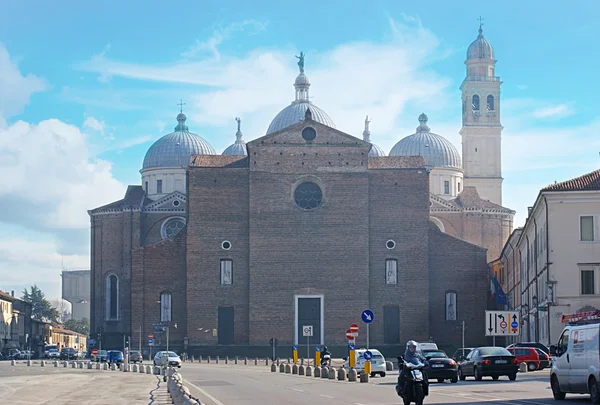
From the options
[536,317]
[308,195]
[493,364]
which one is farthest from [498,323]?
[308,195]

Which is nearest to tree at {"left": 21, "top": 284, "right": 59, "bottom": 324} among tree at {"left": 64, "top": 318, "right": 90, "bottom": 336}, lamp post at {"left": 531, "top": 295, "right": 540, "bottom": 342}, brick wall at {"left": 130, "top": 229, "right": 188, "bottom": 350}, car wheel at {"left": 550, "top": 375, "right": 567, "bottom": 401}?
tree at {"left": 64, "top": 318, "right": 90, "bottom": 336}

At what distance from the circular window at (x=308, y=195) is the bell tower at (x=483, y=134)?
38.8 metres

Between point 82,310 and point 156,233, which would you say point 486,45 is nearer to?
point 156,233

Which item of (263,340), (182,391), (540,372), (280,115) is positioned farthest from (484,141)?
(182,391)

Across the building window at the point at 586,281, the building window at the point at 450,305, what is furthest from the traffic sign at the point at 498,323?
the building window at the point at 450,305

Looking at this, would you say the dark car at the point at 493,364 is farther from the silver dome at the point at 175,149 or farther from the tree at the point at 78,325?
the tree at the point at 78,325

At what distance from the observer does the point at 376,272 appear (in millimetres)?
81500

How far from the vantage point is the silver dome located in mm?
109875

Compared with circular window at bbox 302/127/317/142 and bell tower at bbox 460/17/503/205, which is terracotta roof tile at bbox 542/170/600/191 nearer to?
circular window at bbox 302/127/317/142

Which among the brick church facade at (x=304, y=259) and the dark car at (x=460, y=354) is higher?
the brick church facade at (x=304, y=259)

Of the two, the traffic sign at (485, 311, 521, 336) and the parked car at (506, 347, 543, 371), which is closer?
the parked car at (506, 347, 543, 371)

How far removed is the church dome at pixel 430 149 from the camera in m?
111

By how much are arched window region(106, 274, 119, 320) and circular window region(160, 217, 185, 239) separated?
5.57 meters

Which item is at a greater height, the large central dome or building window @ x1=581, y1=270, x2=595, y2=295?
the large central dome
